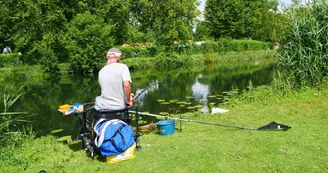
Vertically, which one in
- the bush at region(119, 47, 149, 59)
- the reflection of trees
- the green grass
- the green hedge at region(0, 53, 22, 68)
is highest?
the bush at region(119, 47, 149, 59)

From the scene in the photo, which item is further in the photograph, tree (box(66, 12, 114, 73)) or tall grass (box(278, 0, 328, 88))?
tree (box(66, 12, 114, 73))

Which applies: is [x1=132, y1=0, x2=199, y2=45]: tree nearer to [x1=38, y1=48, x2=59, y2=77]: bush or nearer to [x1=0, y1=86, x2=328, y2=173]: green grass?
[x1=38, y1=48, x2=59, y2=77]: bush

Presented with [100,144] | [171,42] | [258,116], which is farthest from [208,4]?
[100,144]

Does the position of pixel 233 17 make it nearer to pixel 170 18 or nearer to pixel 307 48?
pixel 170 18

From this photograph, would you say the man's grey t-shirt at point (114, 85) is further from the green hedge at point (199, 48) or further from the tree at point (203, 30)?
the tree at point (203, 30)

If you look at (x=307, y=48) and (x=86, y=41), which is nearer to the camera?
(x=307, y=48)

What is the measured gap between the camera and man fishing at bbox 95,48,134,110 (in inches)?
174

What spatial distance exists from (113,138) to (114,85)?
80 centimetres

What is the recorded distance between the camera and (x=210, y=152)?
4387mm

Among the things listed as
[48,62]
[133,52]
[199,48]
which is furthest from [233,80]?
[199,48]

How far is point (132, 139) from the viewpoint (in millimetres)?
4340

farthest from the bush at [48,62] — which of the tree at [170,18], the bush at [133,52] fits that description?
the tree at [170,18]

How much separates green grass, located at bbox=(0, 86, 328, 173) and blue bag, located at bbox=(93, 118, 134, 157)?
0.22 meters

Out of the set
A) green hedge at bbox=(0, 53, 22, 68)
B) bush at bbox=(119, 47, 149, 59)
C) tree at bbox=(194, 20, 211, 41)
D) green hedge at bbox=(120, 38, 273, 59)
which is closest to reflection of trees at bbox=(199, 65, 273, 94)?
bush at bbox=(119, 47, 149, 59)
